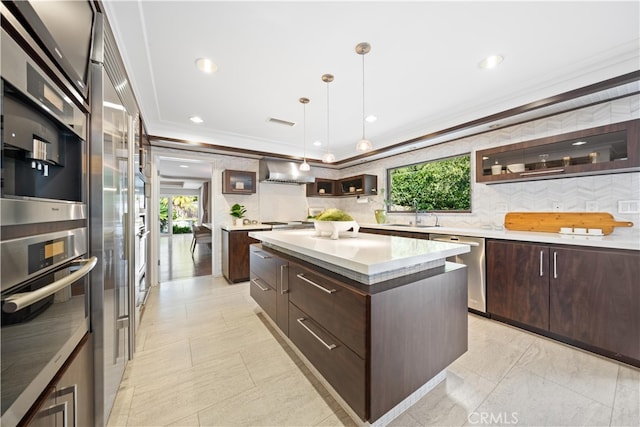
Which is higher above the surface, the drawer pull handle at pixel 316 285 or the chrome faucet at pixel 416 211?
the chrome faucet at pixel 416 211

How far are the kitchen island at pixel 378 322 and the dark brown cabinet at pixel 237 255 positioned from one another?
2.38 metres

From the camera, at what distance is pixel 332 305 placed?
1395 millimetres

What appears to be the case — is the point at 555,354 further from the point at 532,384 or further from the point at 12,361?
the point at 12,361

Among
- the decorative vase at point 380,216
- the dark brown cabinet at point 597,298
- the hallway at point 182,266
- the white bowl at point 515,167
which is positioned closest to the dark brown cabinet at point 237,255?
the hallway at point 182,266

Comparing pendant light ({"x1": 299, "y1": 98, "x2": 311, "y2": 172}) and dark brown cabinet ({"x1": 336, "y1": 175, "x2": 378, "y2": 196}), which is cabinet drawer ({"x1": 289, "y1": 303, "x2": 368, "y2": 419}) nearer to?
pendant light ({"x1": 299, "y1": 98, "x2": 311, "y2": 172})

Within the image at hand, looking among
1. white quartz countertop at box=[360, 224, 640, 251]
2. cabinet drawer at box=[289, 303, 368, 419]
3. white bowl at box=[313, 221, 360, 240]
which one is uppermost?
white bowl at box=[313, 221, 360, 240]

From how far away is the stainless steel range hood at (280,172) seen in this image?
445cm

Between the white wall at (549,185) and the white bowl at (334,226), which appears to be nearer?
the white bowl at (334,226)

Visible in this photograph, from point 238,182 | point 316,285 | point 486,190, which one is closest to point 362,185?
point 486,190

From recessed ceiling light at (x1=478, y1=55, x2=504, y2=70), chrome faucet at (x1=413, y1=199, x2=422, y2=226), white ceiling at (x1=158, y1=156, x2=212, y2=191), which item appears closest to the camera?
recessed ceiling light at (x1=478, y1=55, x2=504, y2=70)

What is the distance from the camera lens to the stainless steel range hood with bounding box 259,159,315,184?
4.45 m

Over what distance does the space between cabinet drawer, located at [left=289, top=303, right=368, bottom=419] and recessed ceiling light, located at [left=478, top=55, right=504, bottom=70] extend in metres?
2.51

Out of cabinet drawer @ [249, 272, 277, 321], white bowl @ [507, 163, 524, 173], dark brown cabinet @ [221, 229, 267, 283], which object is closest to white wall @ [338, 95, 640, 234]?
white bowl @ [507, 163, 524, 173]

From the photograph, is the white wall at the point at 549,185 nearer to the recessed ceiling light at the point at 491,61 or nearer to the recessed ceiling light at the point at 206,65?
the recessed ceiling light at the point at 491,61
